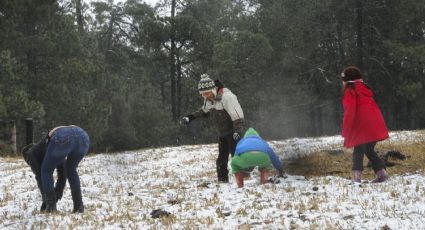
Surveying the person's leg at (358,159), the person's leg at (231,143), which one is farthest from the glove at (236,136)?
the person's leg at (358,159)

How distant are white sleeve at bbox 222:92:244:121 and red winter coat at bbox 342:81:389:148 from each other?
1.89 m

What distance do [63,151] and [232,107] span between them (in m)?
3.26

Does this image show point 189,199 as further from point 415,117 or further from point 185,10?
point 415,117

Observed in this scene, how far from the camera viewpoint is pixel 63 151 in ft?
22.7

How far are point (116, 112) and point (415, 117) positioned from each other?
25.1m

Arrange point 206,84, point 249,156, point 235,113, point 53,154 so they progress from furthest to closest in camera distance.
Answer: point 206,84 < point 235,113 < point 249,156 < point 53,154

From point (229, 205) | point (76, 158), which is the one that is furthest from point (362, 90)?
point (76, 158)

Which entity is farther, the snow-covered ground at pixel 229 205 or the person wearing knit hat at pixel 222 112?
the person wearing knit hat at pixel 222 112

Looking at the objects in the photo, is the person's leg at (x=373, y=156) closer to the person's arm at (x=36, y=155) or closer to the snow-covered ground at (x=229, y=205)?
the snow-covered ground at (x=229, y=205)

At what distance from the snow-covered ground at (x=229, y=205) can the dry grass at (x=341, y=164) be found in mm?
729

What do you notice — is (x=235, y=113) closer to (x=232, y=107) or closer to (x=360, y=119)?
(x=232, y=107)

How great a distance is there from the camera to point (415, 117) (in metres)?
42.2

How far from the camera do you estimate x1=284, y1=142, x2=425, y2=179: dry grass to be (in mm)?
9261

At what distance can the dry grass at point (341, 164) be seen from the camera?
9.26m
